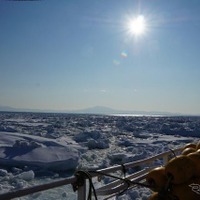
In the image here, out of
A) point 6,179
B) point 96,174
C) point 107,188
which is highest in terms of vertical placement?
point 96,174

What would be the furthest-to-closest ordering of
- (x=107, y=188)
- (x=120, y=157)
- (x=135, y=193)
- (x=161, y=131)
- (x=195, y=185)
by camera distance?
(x=161, y=131) < (x=120, y=157) < (x=135, y=193) < (x=107, y=188) < (x=195, y=185)

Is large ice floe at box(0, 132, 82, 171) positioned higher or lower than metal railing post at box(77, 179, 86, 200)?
lower

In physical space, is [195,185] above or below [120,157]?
above

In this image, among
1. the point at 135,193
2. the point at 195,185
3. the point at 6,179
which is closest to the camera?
the point at 195,185

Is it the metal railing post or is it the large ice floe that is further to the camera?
the large ice floe

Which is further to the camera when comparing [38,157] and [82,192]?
[38,157]

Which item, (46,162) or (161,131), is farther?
(161,131)

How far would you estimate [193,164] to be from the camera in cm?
162

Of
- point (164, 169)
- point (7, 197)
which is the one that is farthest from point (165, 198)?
point (7, 197)

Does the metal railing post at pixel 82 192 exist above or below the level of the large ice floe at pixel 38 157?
above

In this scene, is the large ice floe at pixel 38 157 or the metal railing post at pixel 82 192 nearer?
the metal railing post at pixel 82 192

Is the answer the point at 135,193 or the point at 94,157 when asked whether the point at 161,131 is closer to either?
the point at 94,157

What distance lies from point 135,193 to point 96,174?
11.6 ft

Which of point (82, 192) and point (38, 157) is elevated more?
point (82, 192)
